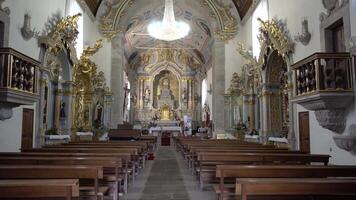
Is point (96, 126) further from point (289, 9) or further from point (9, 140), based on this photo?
point (289, 9)

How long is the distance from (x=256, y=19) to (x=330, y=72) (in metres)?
8.88

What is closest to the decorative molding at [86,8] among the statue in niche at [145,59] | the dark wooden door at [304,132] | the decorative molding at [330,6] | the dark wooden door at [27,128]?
the dark wooden door at [27,128]

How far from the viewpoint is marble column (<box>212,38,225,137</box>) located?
17344mm

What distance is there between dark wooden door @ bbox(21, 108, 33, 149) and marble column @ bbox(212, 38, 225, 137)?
10.1 metres

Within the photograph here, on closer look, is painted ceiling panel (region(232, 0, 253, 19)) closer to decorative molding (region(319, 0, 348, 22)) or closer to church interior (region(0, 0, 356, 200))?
church interior (region(0, 0, 356, 200))

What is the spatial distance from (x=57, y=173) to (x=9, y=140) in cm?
537

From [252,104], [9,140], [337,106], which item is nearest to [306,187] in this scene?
[337,106]

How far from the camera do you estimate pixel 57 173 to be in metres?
3.57

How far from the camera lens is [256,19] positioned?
A: 14.7 meters

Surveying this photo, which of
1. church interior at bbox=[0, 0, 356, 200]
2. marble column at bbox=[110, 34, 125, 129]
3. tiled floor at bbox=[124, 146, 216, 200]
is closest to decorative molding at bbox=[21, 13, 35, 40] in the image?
church interior at bbox=[0, 0, 356, 200]

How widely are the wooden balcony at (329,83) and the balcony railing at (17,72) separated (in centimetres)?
570

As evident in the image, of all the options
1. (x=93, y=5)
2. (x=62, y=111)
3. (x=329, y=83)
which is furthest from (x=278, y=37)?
(x=93, y=5)

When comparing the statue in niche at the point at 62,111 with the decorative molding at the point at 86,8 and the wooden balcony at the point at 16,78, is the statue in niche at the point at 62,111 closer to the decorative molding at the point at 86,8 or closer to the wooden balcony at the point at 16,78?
the decorative molding at the point at 86,8

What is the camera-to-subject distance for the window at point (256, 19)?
Answer: 1346 cm
